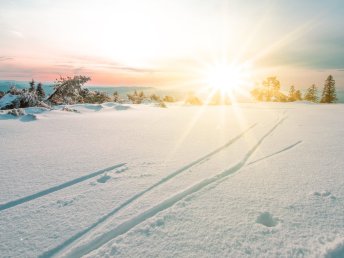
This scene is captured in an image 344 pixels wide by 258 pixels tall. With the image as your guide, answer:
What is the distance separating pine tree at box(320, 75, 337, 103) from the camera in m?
50.2

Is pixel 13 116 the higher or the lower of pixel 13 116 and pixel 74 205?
the higher

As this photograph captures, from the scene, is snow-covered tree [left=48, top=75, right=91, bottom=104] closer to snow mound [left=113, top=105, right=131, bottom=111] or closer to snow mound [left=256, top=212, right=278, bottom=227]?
snow mound [left=113, top=105, right=131, bottom=111]

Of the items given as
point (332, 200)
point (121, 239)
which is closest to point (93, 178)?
point (121, 239)

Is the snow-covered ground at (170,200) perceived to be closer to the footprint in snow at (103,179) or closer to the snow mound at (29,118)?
the footprint in snow at (103,179)

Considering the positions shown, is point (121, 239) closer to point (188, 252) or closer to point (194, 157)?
point (188, 252)

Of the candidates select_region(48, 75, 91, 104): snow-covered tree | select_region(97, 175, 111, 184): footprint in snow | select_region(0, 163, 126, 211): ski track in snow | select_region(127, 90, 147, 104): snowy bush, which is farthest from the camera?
select_region(127, 90, 147, 104): snowy bush

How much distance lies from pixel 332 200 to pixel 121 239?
79.4 inches

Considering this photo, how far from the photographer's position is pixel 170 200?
8.23ft

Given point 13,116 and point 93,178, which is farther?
point 13,116

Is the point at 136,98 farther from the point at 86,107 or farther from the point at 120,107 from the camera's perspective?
the point at 86,107

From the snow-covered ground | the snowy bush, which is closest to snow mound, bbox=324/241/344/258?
the snow-covered ground

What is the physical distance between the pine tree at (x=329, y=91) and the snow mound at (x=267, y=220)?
57.2 metres

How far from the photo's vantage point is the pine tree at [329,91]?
50188mm

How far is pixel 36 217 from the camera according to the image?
2.18 m
